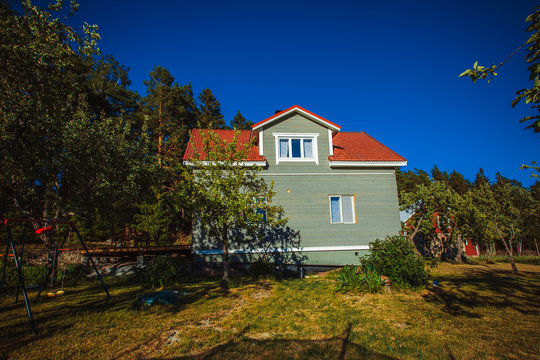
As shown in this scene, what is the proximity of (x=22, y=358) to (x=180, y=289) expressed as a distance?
6.05 metres

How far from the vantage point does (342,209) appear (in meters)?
15.7

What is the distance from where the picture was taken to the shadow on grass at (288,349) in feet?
17.6

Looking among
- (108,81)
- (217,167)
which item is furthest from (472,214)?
(108,81)

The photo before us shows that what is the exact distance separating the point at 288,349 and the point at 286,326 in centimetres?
146

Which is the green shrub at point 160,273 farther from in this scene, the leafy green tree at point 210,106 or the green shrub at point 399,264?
the leafy green tree at point 210,106

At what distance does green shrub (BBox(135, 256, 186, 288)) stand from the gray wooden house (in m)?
3.23

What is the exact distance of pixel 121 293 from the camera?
10.6m

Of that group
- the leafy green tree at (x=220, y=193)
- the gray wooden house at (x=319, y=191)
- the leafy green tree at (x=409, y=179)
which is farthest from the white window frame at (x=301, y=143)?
the leafy green tree at (x=409, y=179)

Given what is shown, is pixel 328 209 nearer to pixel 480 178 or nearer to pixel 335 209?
pixel 335 209

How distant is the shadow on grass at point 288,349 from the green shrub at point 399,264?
489cm

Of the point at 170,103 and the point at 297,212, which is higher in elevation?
the point at 170,103

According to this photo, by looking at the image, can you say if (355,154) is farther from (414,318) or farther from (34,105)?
(34,105)

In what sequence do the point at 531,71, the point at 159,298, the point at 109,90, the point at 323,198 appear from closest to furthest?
the point at 531,71, the point at 159,298, the point at 323,198, the point at 109,90

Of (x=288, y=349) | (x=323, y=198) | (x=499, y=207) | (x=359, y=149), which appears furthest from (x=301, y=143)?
(x=499, y=207)
